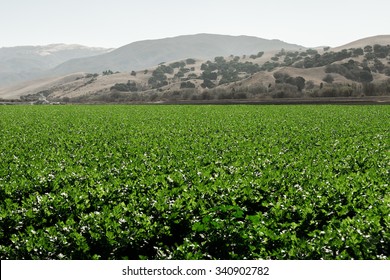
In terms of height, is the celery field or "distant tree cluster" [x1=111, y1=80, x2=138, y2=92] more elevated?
the celery field

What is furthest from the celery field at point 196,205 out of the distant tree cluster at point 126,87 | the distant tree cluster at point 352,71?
the distant tree cluster at point 126,87

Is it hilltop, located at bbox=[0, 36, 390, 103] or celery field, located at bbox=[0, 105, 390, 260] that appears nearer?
celery field, located at bbox=[0, 105, 390, 260]

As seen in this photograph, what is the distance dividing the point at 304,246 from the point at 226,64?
626ft

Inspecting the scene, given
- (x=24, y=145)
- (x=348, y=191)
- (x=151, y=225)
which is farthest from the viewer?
(x=24, y=145)

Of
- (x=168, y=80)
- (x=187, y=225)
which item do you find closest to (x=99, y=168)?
(x=187, y=225)

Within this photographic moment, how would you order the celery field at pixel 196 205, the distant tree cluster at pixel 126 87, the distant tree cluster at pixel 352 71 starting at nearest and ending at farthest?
1. the celery field at pixel 196 205
2. the distant tree cluster at pixel 352 71
3. the distant tree cluster at pixel 126 87

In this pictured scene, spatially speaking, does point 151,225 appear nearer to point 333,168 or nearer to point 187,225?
point 187,225

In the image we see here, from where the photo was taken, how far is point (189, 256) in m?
7.32

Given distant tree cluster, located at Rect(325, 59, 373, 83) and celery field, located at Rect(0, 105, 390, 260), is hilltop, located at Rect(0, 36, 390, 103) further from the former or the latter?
celery field, located at Rect(0, 105, 390, 260)

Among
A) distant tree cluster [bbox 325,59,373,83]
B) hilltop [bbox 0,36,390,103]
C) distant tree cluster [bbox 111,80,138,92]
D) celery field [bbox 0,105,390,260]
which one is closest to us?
celery field [bbox 0,105,390,260]

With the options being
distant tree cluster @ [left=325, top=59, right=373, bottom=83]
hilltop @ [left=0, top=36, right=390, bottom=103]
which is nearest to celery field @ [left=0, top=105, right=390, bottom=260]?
hilltop @ [left=0, top=36, right=390, bottom=103]

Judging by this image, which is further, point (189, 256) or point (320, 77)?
point (320, 77)

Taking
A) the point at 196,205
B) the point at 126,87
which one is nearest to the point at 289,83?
the point at 126,87

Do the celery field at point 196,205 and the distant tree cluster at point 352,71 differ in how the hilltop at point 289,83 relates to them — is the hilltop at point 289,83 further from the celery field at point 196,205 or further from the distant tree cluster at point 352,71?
the celery field at point 196,205
